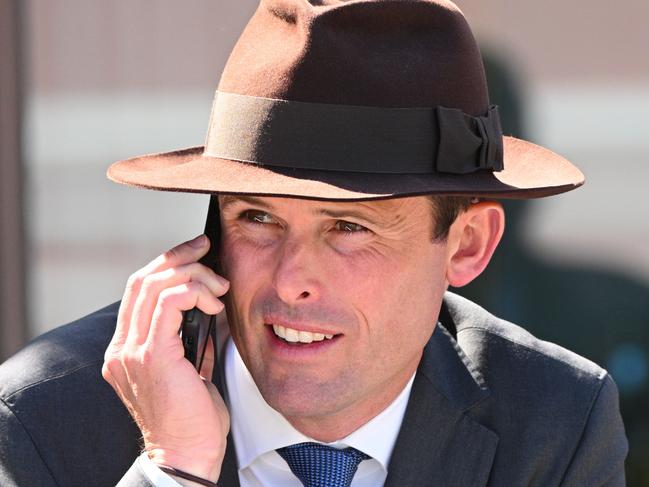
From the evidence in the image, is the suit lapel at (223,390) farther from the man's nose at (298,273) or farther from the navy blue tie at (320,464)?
the man's nose at (298,273)

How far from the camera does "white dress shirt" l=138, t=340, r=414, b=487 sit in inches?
120

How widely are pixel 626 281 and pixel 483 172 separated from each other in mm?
2143

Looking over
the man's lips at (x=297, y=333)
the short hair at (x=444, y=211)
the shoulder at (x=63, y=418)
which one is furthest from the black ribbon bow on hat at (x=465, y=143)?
the shoulder at (x=63, y=418)

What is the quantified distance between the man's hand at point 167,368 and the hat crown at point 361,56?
0.46 meters

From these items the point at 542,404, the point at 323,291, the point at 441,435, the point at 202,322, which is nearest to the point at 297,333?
the point at 323,291

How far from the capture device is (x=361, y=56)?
2688mm

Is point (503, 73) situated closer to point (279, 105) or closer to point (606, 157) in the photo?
point (606, 157)

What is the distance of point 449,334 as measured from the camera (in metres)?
3.46

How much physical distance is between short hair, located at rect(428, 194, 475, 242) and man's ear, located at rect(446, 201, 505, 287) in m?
0.04

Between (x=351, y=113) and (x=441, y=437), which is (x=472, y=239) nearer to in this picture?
(x=441, y=437)

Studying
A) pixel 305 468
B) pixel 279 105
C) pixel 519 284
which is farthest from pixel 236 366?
pixel 519 284

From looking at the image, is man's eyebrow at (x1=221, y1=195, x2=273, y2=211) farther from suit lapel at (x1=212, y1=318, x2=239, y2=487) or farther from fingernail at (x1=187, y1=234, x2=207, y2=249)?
suit lapel at (x1=212, y1=318, x2=239, y2=487)

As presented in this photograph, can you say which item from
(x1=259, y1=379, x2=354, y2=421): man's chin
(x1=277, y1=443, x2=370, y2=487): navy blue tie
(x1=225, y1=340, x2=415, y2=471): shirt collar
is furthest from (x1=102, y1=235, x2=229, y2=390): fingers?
(x1=277, y1=443, x2=370, y2=487): navy blue tie

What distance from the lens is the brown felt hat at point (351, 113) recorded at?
2641 millimetres
